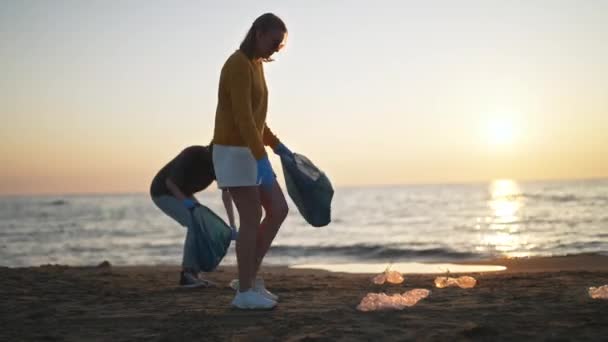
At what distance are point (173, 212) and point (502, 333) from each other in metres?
3.35

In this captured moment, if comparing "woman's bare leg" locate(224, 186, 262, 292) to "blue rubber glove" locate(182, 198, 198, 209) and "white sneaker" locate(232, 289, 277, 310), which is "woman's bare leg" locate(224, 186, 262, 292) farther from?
"blue rubber glove" locate(182, 198, 198, 209)

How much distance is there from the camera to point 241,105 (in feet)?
12.1

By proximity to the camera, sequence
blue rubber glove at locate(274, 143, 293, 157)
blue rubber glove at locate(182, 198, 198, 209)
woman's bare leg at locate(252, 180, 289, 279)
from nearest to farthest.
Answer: woman's bare leg at locate(252, 180, 289, 279)
blue rubber glove at locate(274, 143, 293, 157)
blue rubber glove at locate(182, 198, 198, 209)

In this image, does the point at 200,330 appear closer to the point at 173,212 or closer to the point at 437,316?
the point at 437,316

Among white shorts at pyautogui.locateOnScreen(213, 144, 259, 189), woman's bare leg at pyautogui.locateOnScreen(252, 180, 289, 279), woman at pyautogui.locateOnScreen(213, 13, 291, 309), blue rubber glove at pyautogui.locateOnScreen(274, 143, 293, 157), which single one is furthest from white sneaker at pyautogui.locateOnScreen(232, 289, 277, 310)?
blue rubber glove at pyautogui.locateOnScreen(274, 143, 293, 157)

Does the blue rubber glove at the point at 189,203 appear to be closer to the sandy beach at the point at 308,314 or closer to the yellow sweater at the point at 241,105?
the sandy beach at the point at 308,314

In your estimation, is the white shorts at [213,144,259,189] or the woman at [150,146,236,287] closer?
the white shorts at [213,144,259,189]

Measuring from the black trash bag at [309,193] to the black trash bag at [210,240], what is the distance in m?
1.18

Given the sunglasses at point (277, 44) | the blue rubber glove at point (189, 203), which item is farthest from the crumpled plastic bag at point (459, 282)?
the sunglasses at point (277, 44)

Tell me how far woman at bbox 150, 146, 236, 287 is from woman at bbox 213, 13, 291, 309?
154cm

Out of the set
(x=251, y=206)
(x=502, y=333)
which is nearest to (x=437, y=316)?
(x=502, y=333)

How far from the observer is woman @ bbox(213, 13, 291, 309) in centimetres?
371

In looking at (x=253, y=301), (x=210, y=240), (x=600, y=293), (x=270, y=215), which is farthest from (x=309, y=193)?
(x=600, y=293)

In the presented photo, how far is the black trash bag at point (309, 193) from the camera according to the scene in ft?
13.9
